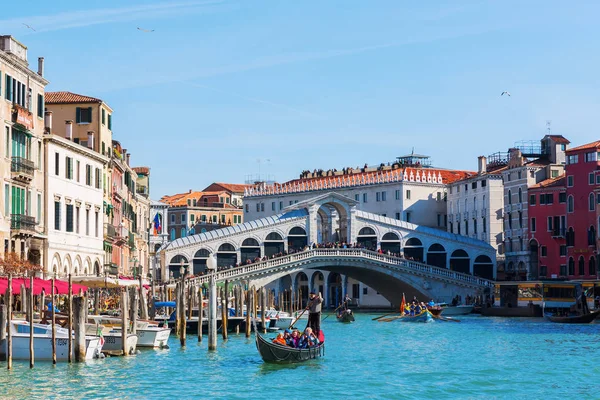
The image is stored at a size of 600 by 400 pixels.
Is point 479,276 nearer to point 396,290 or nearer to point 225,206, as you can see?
point 396,290

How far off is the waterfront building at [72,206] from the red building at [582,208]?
87.0 ft

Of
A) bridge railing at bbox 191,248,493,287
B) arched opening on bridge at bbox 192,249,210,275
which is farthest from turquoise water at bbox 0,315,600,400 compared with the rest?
arched opening on bridge at bbox 192,249,210,275

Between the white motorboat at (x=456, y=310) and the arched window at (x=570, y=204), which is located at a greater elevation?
the arched window at (x=570, y=204)

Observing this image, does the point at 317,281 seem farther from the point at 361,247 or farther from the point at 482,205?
the point at 361,247

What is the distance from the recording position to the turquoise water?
24.4 metres

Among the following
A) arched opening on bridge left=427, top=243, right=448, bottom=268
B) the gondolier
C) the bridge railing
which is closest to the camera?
the gondolier

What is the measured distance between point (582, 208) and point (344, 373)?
124 feet

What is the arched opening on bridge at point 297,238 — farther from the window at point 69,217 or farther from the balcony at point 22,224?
the balcony at point 22,224

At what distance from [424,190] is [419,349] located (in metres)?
45.6

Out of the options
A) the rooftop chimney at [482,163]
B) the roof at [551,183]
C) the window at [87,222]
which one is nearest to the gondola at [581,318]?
the roof at [551,183]

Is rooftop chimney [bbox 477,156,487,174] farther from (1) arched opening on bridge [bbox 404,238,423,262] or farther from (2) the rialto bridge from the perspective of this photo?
(1) arched opening on bridge [bbox 404,238,423,262]

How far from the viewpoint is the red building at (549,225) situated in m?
65.7

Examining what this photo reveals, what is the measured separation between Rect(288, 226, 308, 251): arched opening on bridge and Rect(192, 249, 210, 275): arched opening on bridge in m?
5.01

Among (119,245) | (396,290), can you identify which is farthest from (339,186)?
(119,245)
